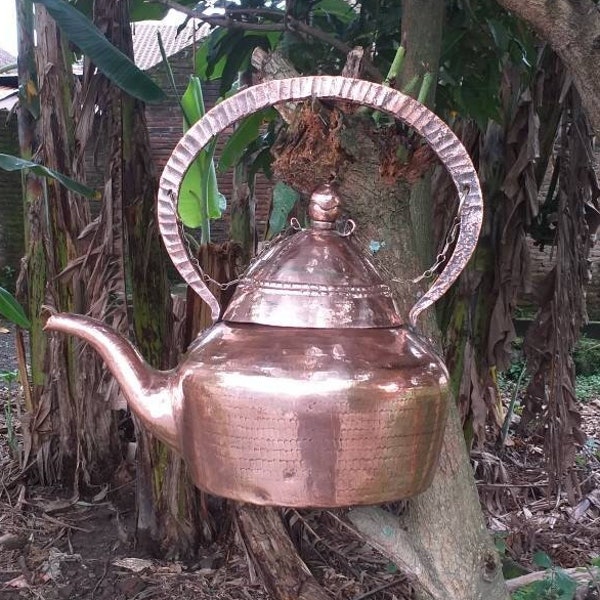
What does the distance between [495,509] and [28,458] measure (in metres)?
1.52

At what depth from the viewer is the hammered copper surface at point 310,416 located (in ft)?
2.13

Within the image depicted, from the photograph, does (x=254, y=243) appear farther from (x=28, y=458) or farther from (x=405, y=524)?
(x=405, y=524)

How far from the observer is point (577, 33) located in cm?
90

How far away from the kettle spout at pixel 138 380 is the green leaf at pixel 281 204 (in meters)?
0.69

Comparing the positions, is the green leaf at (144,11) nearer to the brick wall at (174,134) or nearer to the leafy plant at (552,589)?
the leafy plant at (552,589)

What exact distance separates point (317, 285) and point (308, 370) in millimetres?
107

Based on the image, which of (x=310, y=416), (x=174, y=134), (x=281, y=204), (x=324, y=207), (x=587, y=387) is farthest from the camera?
(x=174, y=134)

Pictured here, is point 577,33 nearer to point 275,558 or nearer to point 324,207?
point 324,207

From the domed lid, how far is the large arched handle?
0.20ft

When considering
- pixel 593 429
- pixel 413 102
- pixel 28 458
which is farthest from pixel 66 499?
pixel 593 429

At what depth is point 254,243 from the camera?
2.12 metres

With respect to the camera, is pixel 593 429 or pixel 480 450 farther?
pixel 593 429

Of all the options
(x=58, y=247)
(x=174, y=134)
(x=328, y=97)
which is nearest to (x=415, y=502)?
(x=328, y=97)

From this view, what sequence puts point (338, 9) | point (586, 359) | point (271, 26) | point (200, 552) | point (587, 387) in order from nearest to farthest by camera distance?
point (271, 26) < point (338, 9) < point (200, 552) < point (587, 387) < point (586, 359)
